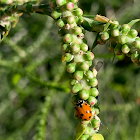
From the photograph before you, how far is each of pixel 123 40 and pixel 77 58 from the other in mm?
158

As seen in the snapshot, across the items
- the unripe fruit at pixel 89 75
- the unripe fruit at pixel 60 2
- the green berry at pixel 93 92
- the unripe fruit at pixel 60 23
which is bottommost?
the green berry at pixel 93 92

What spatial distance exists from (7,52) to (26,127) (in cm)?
103

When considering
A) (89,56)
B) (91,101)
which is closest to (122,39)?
(89,56)

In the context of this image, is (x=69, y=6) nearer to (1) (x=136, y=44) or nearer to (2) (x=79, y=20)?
(2) (x=79, y=20)

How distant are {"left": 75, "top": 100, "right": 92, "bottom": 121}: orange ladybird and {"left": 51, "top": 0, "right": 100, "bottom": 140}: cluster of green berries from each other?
0.5 inches

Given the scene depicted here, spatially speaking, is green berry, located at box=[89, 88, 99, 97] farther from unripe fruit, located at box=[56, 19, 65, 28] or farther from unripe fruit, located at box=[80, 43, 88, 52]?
unripe fruit, located at box=[56, 19, 65, 28]

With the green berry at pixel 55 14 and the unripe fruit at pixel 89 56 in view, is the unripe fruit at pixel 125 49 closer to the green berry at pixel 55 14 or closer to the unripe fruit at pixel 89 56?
the unripe fruit at pixel 89 56

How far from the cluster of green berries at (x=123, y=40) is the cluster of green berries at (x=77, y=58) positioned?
80 millimetres

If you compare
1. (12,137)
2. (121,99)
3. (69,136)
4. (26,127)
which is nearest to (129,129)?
(121,99)

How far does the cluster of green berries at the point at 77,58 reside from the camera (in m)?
0.58

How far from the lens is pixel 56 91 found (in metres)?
1.90

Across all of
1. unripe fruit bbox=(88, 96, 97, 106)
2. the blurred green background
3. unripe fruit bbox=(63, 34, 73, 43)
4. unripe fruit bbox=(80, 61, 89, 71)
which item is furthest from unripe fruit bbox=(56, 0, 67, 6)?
the blurred green background

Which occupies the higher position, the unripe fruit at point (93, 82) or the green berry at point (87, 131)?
the unripe fruit at point (93, 82)

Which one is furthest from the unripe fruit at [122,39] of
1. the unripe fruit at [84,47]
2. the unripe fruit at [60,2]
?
the unripe fruit at [60,2]
